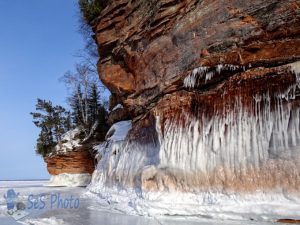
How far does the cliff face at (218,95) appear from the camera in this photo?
7.46m

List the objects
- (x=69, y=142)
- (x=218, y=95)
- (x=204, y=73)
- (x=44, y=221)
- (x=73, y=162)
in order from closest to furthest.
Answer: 1. (x=44, y=221)
2. (x=218, y=95)
3. (x=204, y=73)
4. (x=73, y=162)
5. (x=69, y=142)

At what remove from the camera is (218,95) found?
29.1 feet

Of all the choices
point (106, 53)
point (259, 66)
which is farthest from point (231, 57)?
point (106, 53)

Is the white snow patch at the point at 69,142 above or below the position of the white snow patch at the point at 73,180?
above

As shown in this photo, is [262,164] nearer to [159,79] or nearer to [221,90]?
[221,90]

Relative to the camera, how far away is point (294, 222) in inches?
243

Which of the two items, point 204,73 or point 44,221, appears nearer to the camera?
point 44,221

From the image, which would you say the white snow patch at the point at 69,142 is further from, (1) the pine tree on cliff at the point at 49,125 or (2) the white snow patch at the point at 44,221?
(2) the white snow patch at the point at 44,221

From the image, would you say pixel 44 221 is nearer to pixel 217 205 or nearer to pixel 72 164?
pixel 217 205

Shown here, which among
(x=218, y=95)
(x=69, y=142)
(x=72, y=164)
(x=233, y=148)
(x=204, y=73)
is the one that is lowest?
(x=72, y=164)

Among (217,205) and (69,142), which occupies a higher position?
(69,142)

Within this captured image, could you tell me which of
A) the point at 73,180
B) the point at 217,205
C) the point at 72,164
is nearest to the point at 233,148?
the point at 217,205

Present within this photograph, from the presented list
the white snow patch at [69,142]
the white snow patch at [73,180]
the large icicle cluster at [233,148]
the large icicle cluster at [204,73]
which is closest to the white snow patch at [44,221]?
the large icicle cluster at [233,148]

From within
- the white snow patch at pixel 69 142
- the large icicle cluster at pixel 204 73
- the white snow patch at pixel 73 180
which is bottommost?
the white snow patch at pixel 73 180
